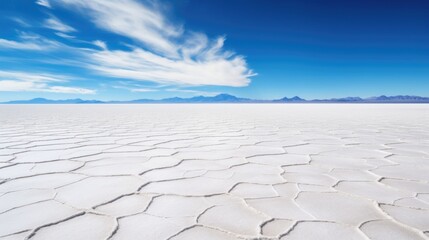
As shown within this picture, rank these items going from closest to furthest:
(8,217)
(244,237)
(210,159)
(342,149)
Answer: (244,237)
(8,217)
(210,159)
(342,149)

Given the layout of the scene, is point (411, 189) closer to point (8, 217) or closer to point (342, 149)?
point (342, 149)

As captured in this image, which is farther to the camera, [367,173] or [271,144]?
[271,144]

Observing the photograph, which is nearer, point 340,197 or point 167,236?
point 167,236

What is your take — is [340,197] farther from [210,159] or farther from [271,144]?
[271,144]

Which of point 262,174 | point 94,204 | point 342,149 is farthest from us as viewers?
point 342,149

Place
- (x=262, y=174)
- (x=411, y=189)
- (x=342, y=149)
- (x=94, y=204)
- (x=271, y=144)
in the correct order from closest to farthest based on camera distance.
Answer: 1. (x=94, y=204)
2. (x=411, y=189)
3. (x=262, y=174)
4. (x=342, y=149)
5. (x=271, y=144)

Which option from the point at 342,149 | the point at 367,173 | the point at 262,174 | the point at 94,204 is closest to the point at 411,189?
the point at 367,173

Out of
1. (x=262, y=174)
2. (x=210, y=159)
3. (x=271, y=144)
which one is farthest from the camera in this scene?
(x=271, y=144)

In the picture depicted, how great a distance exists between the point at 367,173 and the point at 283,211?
33.9 inches

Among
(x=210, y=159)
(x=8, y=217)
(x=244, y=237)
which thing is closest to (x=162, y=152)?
(x=210, y=159)

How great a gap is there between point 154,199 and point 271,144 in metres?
1.80

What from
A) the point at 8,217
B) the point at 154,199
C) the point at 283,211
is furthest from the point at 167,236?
the point at 8,217

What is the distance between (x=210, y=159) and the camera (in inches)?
84.5

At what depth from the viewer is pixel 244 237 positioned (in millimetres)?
948
